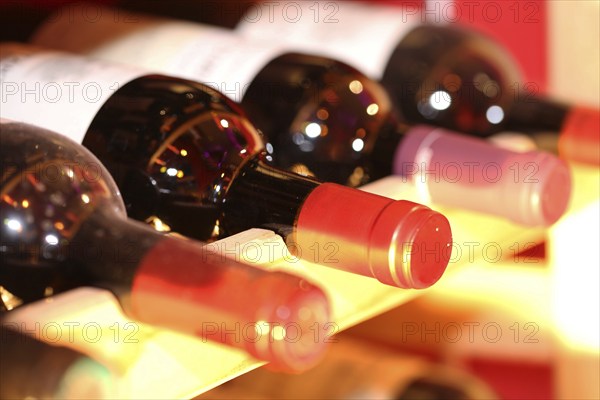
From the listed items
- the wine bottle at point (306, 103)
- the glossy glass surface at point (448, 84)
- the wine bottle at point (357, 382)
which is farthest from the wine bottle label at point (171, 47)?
the wine bottle at point (357, 382)

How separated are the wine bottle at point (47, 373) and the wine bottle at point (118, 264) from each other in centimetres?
4

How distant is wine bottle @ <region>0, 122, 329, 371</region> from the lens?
1.11 feet

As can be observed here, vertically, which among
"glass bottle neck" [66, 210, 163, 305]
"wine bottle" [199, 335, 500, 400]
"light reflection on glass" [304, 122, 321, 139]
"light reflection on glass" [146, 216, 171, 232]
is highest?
"light reflection on glass" [304, 122, 321, 139]

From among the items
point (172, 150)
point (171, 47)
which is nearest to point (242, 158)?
point (172, 150)

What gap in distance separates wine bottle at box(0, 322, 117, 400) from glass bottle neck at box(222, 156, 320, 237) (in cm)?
13

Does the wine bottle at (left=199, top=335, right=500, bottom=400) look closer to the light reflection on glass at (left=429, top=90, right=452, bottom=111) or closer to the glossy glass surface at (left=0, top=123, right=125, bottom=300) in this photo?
the light reflection on glass at (left=429, top=90, right=452, bottom=111)

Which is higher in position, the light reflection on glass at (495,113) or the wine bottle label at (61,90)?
the wine bottle label at (61,90)

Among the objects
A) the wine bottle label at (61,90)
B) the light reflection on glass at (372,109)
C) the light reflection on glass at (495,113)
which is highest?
the wine bottle label at (61,90)

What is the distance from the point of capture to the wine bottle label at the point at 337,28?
2.20ft

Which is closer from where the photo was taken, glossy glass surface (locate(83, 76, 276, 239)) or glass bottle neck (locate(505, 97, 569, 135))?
glossy glass surface (locate(83, 76, 276, 239))

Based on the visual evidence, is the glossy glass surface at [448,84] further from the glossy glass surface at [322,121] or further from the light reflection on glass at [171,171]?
the light reflection on glass at [171,171]

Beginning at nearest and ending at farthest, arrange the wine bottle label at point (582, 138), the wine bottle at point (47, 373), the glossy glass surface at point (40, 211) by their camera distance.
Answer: the wine bottle at point (47, 373) → the glossy glass surface at point (40, 211) → the wine bottle label at point (582, 138)

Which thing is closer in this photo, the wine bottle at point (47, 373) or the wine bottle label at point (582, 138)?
the wine bottle at point (47, 373)

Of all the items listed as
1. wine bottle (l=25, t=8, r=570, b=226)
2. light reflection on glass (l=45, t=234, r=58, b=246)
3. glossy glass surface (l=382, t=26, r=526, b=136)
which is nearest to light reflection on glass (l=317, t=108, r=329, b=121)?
wine bottle (l=25, t=8, r=570, b=226)
